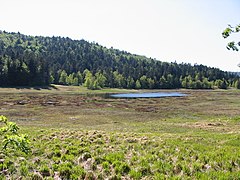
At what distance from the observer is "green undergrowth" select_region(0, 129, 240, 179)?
1046cm

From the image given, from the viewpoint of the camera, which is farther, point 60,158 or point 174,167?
point 60,158

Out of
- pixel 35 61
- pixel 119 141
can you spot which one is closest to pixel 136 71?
pixel 35 61

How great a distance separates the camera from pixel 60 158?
12414 millimetres

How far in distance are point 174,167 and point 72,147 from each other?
20.3 ft

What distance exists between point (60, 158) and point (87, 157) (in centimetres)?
136

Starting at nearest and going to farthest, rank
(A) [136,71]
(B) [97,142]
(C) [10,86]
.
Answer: (B) [97,142], (C) [10,86], (A) [136,71]

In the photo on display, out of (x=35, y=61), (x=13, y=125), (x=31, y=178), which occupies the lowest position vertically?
(x=31, y=178)

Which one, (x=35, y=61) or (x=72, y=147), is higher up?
(x=35, y=61)

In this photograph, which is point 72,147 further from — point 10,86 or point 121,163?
point 10,86

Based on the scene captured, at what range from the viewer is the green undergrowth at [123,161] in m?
10.5

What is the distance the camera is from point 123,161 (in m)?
12.1

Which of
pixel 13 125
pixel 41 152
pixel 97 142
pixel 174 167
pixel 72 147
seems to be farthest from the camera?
pixel 97 142

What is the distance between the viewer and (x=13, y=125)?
21.3ft

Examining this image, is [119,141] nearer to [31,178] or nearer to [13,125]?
[31,178]
